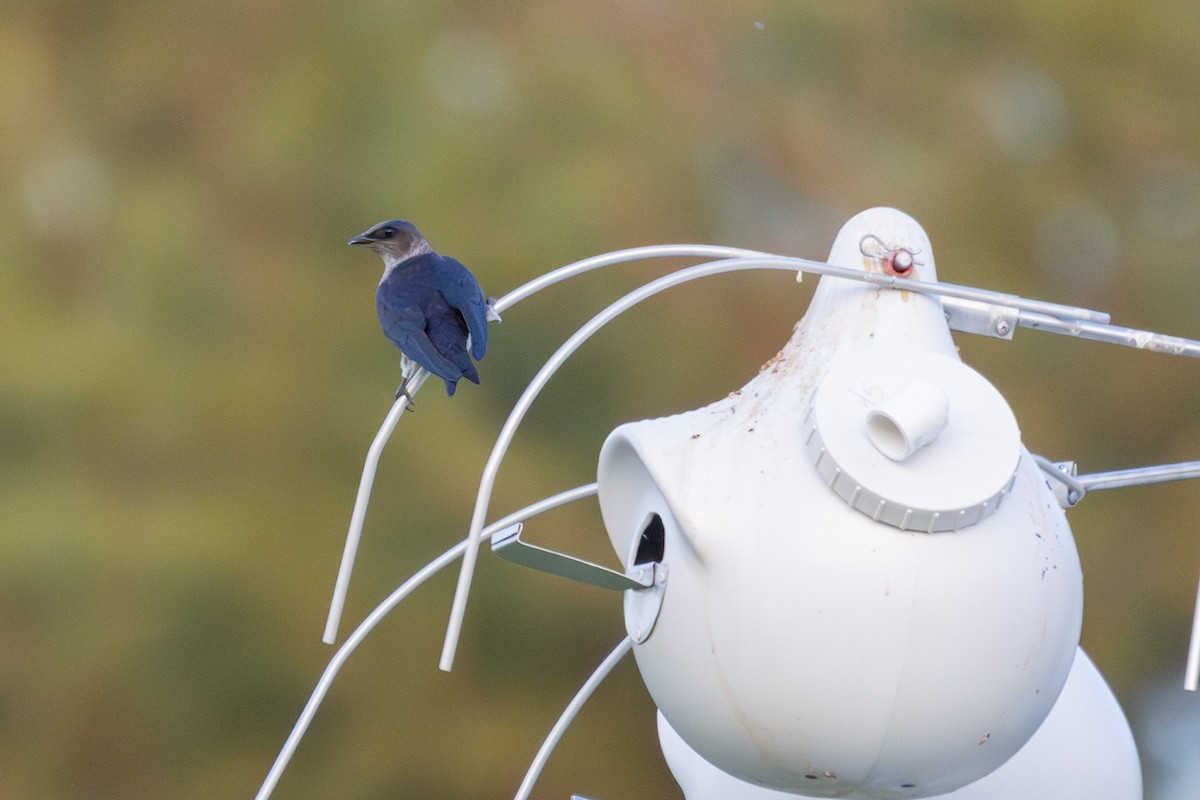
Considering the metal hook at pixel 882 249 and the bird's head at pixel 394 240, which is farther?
the bird's head at pixel 394 240

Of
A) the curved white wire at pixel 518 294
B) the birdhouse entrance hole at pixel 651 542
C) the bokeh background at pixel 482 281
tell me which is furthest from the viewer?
the bokeh background at pixel 482 281

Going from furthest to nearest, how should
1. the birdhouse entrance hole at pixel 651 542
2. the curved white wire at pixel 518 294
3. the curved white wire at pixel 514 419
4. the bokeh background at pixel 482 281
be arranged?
1. the bokeh background at pixel 482 281
2. the birdhouse entrance hole at pixel 651 542
3. the curved white wire at pixel 518 294
4. the curved white wire at pixel 514 419

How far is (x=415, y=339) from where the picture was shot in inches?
61.1

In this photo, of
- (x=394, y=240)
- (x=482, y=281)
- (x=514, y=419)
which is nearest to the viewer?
(x=514, y=419)

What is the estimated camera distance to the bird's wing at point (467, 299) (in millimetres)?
1568

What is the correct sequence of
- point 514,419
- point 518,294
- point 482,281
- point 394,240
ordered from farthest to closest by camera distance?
point 482,281 → point 394,240 → point 518,294 → point 514,419

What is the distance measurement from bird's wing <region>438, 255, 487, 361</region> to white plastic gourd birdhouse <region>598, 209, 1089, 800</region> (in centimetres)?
20

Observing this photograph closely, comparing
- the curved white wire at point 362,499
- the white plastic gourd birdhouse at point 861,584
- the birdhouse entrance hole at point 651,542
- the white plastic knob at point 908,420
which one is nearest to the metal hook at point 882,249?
the white plastic gourd birdhouse at point 861,584

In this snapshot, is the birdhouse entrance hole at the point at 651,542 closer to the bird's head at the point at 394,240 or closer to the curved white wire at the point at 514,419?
the curved white wire at the point at 514,419

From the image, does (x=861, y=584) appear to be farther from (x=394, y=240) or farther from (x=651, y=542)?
(x=394, y=240)

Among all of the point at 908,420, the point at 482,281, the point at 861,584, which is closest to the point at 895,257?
the point at 908,420

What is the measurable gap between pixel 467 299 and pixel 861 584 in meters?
0.50

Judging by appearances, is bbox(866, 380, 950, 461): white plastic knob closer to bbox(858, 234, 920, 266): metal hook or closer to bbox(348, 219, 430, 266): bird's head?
bbox(858, 234, 920, 266): metal hook

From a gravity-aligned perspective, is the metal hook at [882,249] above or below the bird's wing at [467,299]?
above
